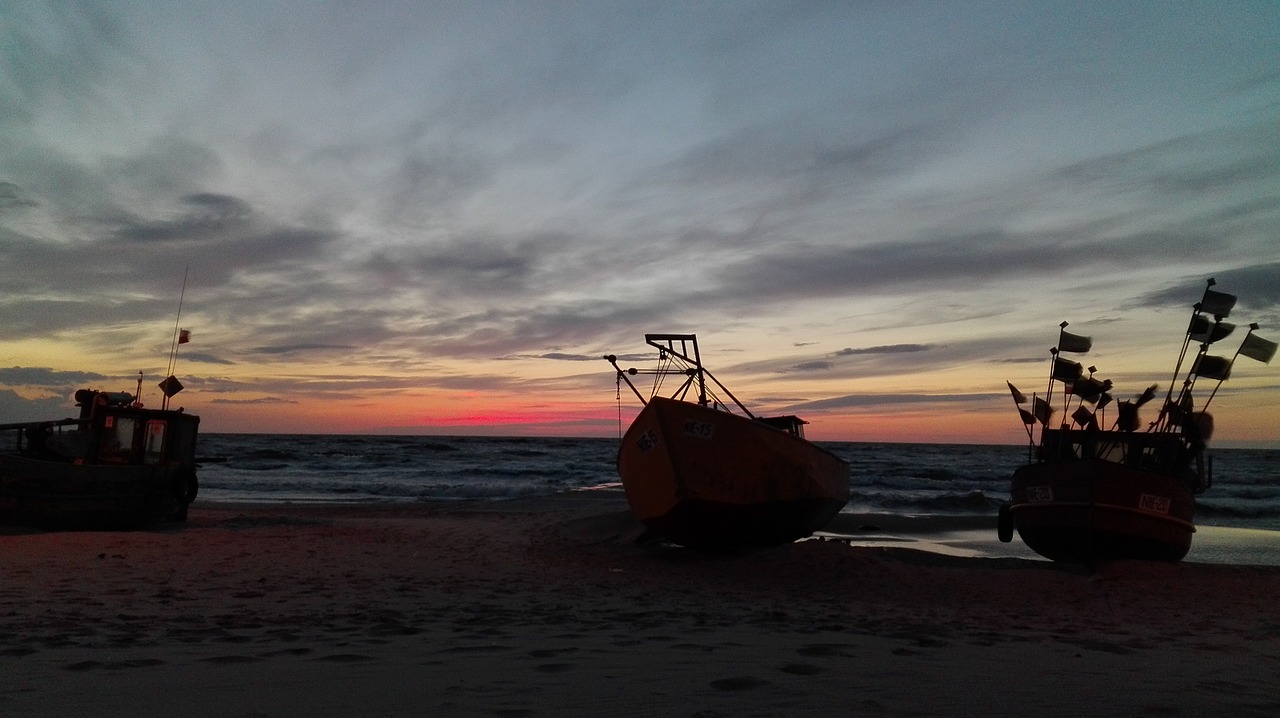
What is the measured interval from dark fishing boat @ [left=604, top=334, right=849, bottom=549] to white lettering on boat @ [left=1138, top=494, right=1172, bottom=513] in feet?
18.0

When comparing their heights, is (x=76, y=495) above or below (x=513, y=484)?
above

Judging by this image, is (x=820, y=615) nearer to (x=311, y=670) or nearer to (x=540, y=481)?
(x=311, y=670)

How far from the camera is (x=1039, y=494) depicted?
1466cm

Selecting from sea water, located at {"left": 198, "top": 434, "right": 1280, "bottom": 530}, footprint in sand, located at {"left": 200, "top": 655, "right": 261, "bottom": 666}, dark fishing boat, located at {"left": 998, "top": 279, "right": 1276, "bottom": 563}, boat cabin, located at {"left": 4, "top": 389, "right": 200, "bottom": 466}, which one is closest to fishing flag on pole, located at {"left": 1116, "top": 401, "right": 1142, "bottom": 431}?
dark fishing boat, located at {"left": 998, "top": 279, "right": 1276, "bottom": 563}

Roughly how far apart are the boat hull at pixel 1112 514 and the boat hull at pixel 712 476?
4541 millimetres

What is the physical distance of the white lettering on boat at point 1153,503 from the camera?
1372cm

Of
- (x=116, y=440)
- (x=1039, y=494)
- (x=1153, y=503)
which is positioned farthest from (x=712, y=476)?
(x=116, y=440)

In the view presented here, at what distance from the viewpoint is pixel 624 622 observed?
23.8 ft

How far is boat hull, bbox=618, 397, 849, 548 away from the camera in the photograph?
1240 cm

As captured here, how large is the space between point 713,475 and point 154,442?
1130 centimetres

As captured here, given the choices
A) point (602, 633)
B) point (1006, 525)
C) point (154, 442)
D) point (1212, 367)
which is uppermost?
point (1212, 367)

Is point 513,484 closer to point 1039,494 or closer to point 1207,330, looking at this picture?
point 1039,494

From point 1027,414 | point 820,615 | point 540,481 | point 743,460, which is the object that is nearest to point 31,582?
point 820,615

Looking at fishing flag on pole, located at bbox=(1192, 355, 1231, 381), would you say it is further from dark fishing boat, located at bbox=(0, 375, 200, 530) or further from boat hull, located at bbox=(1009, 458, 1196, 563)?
dark fishing boat, located at bbox=(0, 375, 200, 530)
